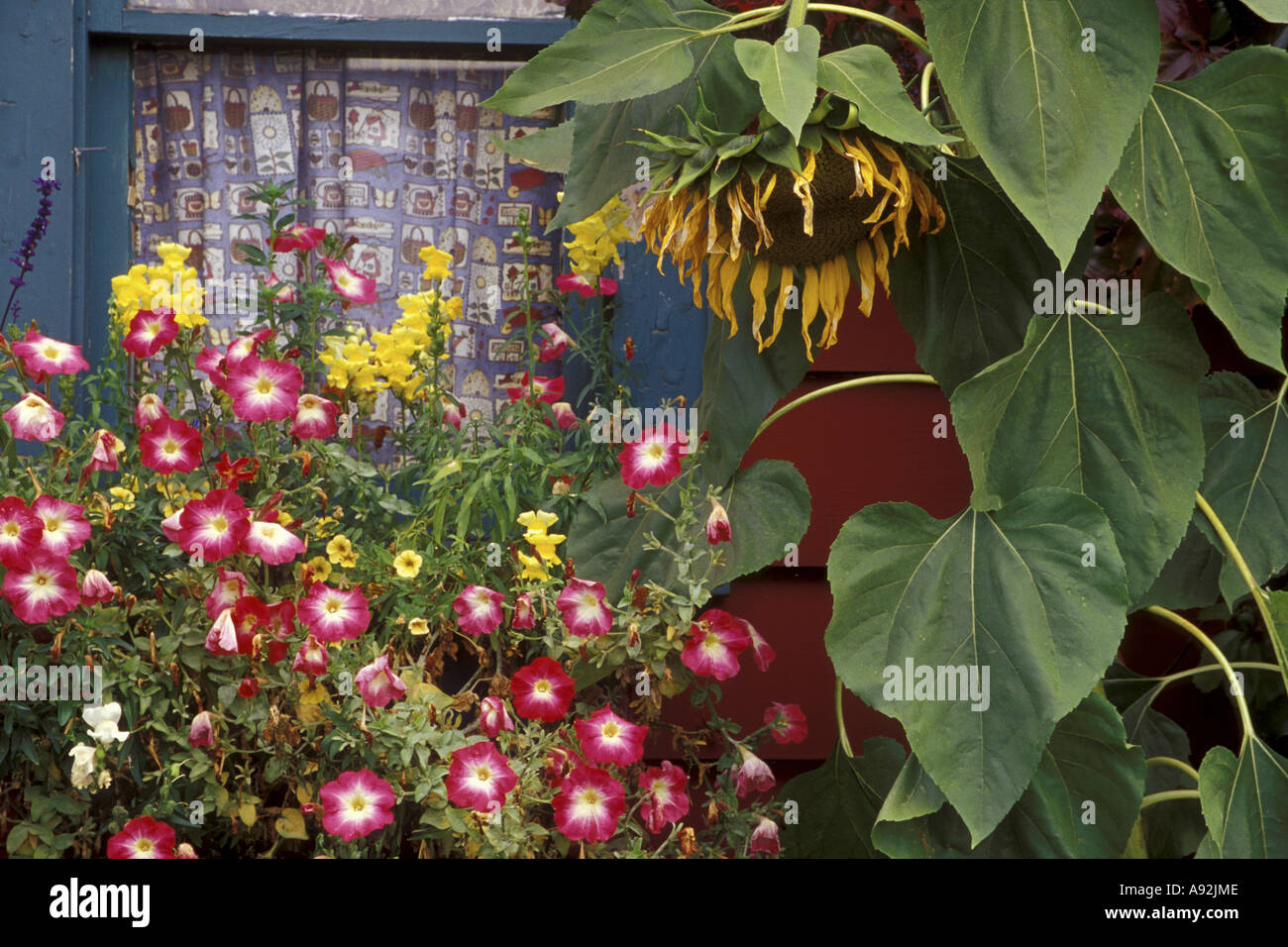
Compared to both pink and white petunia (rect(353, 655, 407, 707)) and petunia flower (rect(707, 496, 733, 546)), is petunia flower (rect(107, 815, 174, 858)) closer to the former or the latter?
pink and white petunia (rect(353, 655, 407, 707))

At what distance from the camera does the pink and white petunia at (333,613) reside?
145 cm

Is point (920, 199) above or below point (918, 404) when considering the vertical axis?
above

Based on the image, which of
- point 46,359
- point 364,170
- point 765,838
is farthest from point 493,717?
point 364,170

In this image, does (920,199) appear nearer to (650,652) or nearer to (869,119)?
(869,119)

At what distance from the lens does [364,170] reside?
2.08 metres

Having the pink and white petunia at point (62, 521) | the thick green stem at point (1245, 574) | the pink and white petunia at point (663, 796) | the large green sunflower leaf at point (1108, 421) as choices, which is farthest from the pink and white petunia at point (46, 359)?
the thick green stem at point (1245, 574)

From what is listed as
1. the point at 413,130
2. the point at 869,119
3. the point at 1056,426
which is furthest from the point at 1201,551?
the point at 413,130

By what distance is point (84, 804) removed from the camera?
4.71 feet

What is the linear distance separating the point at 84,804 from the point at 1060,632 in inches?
46.1

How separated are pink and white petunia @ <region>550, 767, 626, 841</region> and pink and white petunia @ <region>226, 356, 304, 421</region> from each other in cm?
62

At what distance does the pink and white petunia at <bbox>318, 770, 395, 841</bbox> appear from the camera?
1339mm

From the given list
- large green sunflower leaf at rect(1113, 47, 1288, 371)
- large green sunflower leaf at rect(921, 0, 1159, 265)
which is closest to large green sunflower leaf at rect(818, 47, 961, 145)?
large green sunflower leaf at rect(921, 0, 1159, 265)

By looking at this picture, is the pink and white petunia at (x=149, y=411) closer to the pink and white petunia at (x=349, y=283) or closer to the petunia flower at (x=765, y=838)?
the pink and white petunia at (x=349, y=283)

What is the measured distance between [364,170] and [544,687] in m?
1.10
